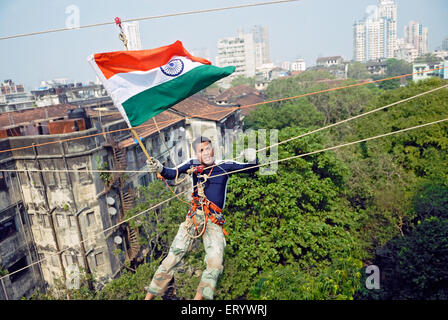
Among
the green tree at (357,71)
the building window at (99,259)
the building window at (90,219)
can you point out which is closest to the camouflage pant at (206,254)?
the building window at (90,219)

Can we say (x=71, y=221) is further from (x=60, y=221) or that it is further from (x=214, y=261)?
(x=214, y=261)

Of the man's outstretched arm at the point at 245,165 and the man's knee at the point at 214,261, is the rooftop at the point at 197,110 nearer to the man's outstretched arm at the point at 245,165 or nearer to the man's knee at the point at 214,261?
the man's outstretched arm at the point at 245,165

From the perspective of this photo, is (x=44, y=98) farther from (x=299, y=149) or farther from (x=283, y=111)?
(x=299, y=149)

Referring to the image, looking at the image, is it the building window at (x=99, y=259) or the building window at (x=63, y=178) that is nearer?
the building window at (x=63, y=178)

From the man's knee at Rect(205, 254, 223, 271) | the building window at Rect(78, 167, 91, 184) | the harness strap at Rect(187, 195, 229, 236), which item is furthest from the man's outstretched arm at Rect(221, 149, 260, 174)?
the building window at Rect(78, 167, 91, 184)

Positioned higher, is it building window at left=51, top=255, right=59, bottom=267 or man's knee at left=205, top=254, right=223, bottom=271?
man's knee at left=205, top=254, right=223, bottom=271

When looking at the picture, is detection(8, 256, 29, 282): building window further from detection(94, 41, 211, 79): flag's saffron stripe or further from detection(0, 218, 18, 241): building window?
detection(94, 41, 211, 79): flag's saffron stripe
